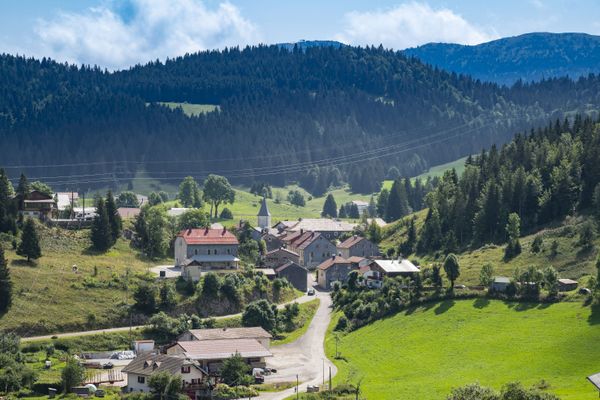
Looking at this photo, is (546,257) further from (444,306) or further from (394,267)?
(394,267)

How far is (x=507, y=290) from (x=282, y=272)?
118 feet

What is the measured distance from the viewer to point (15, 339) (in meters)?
93.4

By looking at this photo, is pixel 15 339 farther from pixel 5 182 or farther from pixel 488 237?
pixel 488 237

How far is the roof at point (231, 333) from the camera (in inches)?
3963

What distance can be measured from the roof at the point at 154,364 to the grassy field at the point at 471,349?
46.6ft

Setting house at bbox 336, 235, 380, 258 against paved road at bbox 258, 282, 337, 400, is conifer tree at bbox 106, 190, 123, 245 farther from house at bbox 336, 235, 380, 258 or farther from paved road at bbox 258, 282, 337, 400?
house at bbox 336, 235, 380, 258

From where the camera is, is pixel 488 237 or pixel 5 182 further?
pixel 488 237

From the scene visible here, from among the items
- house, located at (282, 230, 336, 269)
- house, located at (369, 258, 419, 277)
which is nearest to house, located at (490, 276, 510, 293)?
house, located at (369, 258, 419, 277)

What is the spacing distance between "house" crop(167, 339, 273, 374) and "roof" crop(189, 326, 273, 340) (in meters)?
2.38

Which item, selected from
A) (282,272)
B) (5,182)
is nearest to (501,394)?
(282,272)

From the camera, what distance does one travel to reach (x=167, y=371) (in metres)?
85.9

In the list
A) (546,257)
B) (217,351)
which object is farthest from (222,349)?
(546,257)

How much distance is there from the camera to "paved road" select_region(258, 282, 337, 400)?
89.8m

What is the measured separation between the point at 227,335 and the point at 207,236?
33167 mm
